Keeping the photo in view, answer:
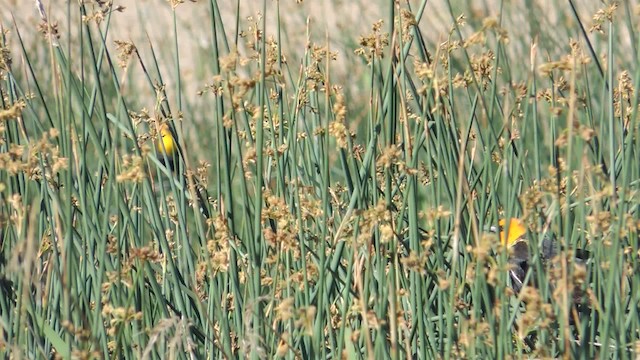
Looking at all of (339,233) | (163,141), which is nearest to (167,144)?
(163,141)

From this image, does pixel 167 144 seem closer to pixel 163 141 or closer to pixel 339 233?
pixel 163 141

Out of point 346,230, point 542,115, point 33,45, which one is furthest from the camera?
point 33,45

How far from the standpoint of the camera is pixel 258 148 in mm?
1355

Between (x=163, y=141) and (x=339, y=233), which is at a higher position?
(x=163, y=141)

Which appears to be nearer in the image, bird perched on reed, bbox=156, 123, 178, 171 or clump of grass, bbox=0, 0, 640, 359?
clump of grass, bbox=0, 0, 640, 359

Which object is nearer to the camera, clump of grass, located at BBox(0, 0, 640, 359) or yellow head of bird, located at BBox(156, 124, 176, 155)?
clump of grass, located at BBox(0, 0, 640, 359)

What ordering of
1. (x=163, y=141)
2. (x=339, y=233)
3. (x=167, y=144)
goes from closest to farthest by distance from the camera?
(x=339, y=233) → (x=163, y=141) → (x=167, y=144)

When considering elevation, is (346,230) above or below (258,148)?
below

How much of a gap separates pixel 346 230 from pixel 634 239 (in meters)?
0.36

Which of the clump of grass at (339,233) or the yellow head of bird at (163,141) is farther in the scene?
the yellow head of bird at (163,141)

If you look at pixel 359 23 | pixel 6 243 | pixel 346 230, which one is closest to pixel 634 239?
pixel 346 230

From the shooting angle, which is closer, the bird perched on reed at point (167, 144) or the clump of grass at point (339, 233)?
the clump of grass at point (339, 233)

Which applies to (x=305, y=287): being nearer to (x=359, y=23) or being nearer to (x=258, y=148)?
(x=258, y=148)

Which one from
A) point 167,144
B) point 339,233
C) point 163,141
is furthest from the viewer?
point 167,144
